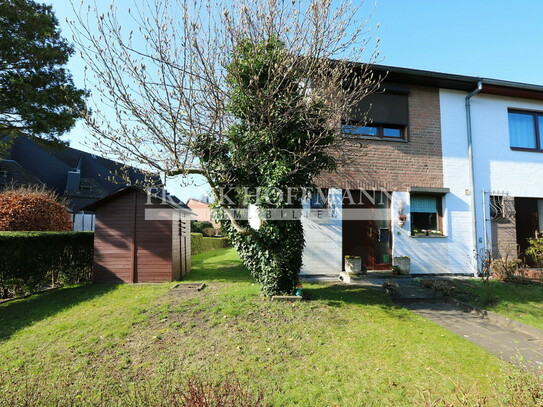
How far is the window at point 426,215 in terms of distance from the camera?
8555mm

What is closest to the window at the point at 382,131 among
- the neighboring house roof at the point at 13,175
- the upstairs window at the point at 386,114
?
the upstairs window at the point at 386,114

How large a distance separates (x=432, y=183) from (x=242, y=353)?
789 cm

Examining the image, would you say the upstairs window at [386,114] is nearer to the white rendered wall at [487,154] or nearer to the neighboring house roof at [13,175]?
the white rendered wall at [487,154]

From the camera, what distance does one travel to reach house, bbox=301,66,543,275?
26.8 ft

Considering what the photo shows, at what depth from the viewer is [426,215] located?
28.5ft

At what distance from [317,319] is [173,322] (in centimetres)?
235

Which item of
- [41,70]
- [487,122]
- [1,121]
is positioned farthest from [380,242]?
[1,121]

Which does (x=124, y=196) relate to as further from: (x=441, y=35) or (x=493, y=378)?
(x=441, y=35)

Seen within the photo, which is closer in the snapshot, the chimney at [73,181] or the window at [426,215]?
the window at [426,215]

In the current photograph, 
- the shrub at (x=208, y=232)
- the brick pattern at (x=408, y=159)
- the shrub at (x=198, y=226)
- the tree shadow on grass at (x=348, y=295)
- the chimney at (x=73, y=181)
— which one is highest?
the chimney at (x=73, y=181)

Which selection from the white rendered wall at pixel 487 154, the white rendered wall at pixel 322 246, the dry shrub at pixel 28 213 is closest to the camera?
the white rendered wall at pixel 322 246

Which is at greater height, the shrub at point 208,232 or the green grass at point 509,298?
the shrub at point 208,232

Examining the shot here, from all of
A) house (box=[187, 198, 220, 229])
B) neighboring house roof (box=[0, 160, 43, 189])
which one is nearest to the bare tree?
house (box=[187, 198, 220, 229])

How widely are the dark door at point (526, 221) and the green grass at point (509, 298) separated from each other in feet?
8.48
